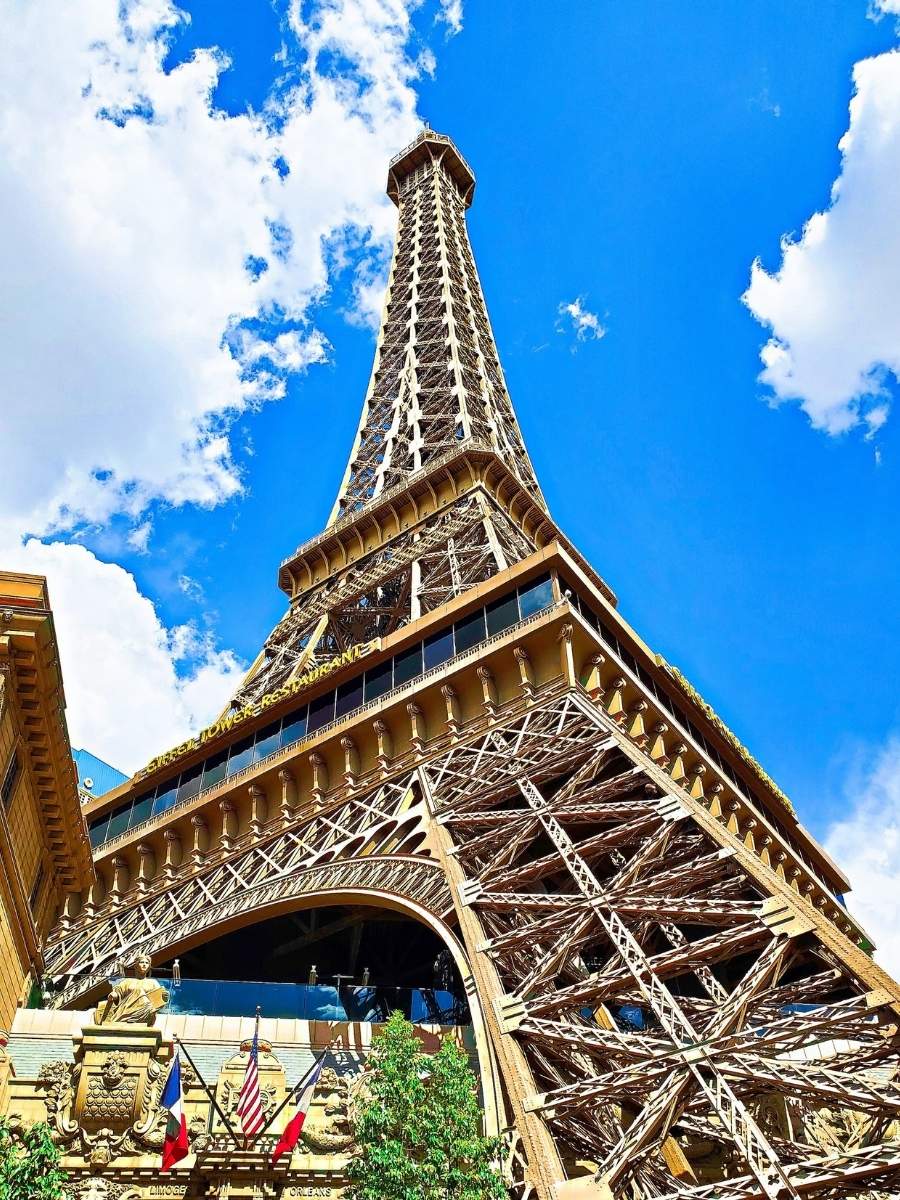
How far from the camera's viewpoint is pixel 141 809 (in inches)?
1437

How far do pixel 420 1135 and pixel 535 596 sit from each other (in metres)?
16.7

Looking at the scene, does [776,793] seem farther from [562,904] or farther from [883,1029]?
[883,1029]

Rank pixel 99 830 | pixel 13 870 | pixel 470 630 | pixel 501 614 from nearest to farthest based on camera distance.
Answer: pixel 13 870 < pixel 501 614 < pixel 470 630 < pixel 99 830

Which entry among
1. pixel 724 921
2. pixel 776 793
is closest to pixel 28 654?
pixel 724 921

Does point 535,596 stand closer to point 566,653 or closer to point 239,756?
point 566,653

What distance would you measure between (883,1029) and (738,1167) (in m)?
7.29

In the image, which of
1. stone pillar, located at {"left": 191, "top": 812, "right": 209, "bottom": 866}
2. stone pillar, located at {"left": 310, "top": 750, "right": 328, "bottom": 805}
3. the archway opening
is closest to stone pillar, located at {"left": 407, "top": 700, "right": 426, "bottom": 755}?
stone pillar, located at {"left": 310, "top": 750, "right": 328, "bottom": 805}

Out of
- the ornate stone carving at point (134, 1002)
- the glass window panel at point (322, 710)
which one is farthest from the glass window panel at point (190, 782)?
the ornate stone carving at point (134, 1002)

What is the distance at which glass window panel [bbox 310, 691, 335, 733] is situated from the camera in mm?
32719

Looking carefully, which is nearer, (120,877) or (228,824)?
(228,824)

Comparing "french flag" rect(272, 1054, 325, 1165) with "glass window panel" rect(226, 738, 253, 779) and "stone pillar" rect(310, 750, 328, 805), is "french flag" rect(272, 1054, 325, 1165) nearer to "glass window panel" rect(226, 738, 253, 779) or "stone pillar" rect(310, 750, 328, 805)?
"stone pillar" rect(310, 750, 328, 805)

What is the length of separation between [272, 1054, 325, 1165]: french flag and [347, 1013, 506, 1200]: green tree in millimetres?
1182

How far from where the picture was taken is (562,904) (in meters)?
20.2

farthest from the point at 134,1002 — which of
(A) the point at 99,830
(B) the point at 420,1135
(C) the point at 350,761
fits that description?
(A) the point at 99,830
